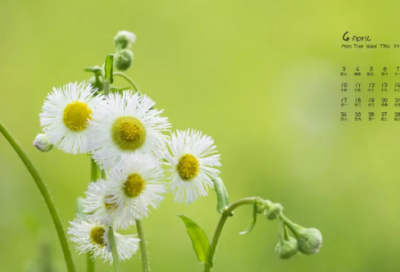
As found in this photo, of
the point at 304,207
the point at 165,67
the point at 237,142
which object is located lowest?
the point at 304,207

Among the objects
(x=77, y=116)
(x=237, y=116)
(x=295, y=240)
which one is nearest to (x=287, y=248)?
(x=295, y=240)

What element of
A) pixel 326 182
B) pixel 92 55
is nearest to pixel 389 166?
pixel 326 182

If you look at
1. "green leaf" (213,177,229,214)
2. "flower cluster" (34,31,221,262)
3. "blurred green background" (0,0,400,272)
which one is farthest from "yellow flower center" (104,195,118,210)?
"blurred green background" (0,0,400,272)

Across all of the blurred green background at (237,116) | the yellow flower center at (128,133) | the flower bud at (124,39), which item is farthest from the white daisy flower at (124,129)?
the blurred green background at (237,116)

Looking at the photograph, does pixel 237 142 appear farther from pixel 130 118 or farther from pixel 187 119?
pixel 130 118

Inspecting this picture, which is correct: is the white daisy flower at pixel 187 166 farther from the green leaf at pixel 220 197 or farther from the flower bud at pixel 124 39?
the flower bud at pixel 124 39

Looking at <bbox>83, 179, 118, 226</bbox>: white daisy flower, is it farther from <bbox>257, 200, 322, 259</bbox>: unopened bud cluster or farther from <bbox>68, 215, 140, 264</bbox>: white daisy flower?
<bbox>257, 200, 322, 259</bbox>: unopened bud cluster

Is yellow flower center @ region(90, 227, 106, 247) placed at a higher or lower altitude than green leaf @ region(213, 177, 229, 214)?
lower
